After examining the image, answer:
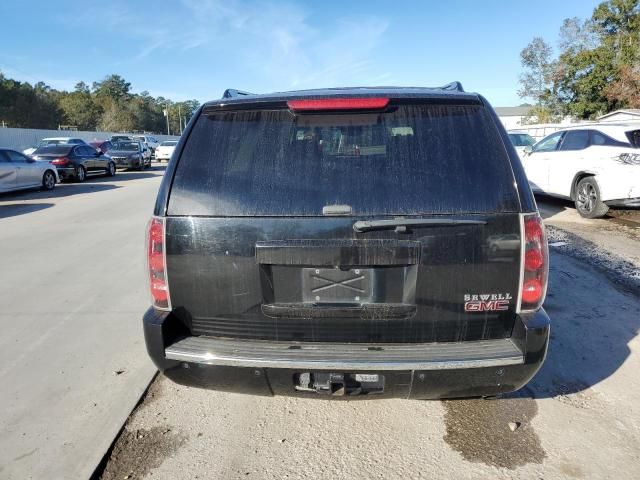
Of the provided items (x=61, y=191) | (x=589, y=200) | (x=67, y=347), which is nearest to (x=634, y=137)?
(x=589, y=200)

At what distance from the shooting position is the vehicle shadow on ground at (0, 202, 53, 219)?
1099 cm

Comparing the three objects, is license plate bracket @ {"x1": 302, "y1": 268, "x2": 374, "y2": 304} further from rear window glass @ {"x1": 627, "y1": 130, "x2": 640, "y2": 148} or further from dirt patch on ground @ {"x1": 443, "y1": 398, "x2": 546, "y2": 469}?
rear window glass @ {"x1": 627, "y1": 130, "x2": 640, "y2": 148}

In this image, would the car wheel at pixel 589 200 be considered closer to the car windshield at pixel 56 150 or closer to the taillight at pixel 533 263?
the taillight at pixel 533 263

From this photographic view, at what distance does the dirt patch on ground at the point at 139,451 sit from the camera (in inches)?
97.3

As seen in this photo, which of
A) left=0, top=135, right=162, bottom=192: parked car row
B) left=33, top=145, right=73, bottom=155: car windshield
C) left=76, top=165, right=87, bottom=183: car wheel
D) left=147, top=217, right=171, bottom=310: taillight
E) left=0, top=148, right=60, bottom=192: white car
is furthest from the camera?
left=76, top=165, right=87, bottom=183: car wheel

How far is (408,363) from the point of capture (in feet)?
7.26

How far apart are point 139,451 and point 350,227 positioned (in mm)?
1816

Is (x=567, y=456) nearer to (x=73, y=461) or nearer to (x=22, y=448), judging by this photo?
(x=73, y=461)

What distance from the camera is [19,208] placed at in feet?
39.1

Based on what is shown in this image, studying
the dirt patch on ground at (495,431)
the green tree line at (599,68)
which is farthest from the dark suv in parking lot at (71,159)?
the green tree line at (599,68)

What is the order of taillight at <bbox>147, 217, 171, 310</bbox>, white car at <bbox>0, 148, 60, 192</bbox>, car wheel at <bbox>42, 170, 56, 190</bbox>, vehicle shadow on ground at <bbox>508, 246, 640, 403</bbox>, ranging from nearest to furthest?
1. taillight at <bbox>147, 217, 171, 310</bbox>
2. vehicle shadow on ground at <bbox>508, 246, 640, 403</bbox>
3. white car at <bbox>0, 148, 60, 192</bbox>
4. car wheel at <bbox>42, 170, 56, 190</bbox>

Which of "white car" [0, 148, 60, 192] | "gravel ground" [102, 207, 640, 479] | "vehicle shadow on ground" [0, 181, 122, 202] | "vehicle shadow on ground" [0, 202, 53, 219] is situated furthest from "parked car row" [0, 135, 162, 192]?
"gravel ground" [102, 207, 640, 479]

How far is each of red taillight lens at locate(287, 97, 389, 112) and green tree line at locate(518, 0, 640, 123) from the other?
42.2 meters

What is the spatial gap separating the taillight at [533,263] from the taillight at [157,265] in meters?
1.87
